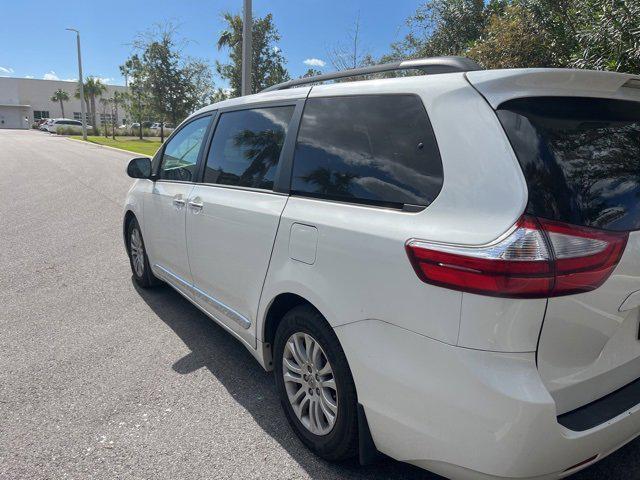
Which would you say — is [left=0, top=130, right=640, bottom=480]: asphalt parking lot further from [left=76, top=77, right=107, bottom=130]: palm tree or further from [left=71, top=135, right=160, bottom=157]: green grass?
[left=76, top=77, right=107, bottom=130]: palm tree

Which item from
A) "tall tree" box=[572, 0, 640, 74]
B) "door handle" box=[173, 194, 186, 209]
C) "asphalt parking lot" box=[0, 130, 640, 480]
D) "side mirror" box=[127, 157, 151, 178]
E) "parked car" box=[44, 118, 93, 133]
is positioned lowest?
"parked car" box=[44, 118, 93, 133]

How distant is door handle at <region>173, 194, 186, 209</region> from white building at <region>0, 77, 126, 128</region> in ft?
275

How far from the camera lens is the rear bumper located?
1.60 metres

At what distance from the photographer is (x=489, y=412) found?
1.62 metres

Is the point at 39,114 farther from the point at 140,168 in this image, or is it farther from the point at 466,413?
the point at 466,413

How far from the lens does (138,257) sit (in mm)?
4988

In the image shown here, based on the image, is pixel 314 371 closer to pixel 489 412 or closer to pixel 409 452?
pixel 409 452

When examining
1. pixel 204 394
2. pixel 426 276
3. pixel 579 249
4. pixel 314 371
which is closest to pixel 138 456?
pixel 204 394

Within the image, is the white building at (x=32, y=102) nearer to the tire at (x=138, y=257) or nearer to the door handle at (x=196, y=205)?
the tire at (x=138, y=257)

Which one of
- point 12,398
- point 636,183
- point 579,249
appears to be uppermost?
point 636,183

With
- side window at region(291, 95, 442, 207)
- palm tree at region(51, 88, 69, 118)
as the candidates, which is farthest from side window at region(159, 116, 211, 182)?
palm tree at region(51, 88, 69, 118)

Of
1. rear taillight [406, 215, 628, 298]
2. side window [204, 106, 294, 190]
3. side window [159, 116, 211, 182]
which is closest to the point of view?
rear taillight [406, 215, 628, 298]

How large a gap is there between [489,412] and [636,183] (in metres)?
1.15

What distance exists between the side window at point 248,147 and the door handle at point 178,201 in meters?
0.31
